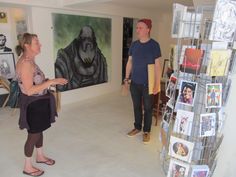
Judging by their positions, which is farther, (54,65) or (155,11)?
(155,11)

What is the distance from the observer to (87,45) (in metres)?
4.57

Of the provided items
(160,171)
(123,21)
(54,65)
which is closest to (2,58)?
(54,65)

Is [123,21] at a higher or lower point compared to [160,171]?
higher

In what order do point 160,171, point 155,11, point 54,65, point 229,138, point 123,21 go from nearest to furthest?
point 229,138 → point 160,171 → point 54,65 → point 123,21 → point 155,11

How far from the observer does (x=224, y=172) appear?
1.70 m

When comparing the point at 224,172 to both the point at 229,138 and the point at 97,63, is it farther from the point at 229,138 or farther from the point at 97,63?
the point at 97,63

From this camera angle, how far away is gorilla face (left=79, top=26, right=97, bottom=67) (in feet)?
14.6

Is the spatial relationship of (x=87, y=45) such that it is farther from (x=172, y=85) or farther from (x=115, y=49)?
(x=172, y=85)

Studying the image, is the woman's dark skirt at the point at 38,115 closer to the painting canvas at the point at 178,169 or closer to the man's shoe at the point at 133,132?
the painting canvas at the point at 178,169

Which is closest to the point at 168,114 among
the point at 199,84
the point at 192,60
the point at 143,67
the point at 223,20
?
the point at 199,84

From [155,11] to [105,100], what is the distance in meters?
2.74

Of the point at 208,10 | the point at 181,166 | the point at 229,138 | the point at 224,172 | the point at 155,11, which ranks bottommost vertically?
the point at 224,172

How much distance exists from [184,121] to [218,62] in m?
0.41

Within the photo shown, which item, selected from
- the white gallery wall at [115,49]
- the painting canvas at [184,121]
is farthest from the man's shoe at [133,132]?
the painting canvas at [184,121]
